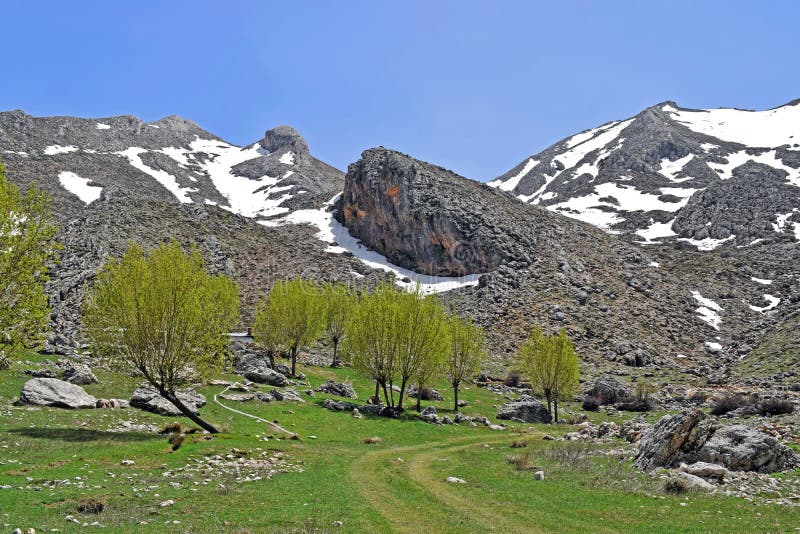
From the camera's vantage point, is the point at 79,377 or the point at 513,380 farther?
the point at 513,380

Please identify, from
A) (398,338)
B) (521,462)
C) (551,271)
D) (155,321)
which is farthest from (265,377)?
(551,271)

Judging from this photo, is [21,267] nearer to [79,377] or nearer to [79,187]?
[79,377]

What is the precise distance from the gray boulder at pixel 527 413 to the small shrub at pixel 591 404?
35.5 feet

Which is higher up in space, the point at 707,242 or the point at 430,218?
the point at 707,242

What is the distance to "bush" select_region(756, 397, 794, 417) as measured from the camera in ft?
136

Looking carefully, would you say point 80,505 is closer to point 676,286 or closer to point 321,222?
point 676,286

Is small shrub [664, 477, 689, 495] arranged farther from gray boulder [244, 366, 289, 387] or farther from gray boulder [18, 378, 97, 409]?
gray boulder [244, 366, 289, 387]

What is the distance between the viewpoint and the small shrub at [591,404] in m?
59.3

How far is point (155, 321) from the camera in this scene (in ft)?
90.2

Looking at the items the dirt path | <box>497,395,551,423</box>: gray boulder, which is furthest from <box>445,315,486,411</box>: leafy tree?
the dirt path

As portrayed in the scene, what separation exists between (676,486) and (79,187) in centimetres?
19071

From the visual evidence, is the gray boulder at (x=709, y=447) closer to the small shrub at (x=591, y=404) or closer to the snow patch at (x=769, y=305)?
the small shrub at (x=591, y=404)

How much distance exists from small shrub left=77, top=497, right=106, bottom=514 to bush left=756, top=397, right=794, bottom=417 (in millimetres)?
49810

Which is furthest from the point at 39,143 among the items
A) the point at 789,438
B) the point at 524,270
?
the point at 789,438
